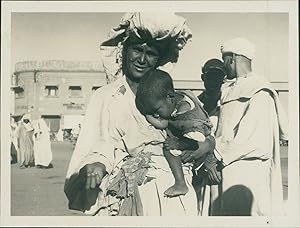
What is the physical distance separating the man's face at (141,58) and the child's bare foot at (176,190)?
1.42ft

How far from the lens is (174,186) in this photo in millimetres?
3111

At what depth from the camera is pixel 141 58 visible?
311 cm

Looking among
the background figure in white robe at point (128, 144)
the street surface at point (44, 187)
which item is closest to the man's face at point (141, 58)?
the background figure in white robe at point (128, 144)

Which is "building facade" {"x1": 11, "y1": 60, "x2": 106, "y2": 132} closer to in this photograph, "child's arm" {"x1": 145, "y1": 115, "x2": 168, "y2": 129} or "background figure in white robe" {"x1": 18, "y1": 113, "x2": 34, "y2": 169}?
"background figure in white robe" {"x1": 18, "y1": 113, "x2": 34, "y2": 169}

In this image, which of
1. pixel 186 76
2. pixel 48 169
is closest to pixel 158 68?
pixel 186 76

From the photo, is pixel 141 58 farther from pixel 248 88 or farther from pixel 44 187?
pixel 44 187

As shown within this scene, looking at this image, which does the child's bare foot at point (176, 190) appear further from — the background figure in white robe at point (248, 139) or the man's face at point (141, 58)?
the man's face at point (141, 58)

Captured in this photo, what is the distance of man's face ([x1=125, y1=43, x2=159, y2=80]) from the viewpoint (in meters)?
3.11

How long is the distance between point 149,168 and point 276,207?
507 millimetres

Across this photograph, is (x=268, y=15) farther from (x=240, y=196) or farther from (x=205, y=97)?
(x=240, y=196)

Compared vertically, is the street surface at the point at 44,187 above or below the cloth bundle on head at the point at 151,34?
below

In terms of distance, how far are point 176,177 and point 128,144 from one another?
0.72 feet

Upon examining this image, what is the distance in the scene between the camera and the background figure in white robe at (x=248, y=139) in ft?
10.3

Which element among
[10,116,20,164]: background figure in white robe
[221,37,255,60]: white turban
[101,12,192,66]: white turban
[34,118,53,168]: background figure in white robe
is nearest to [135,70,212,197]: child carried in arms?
[101,12,192,66]: white turban
